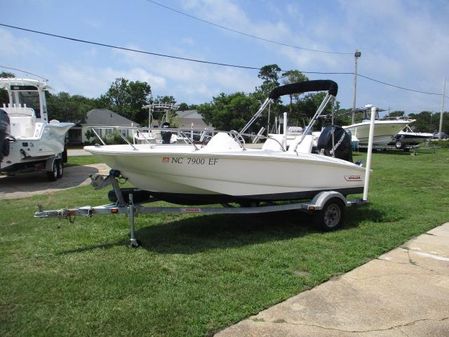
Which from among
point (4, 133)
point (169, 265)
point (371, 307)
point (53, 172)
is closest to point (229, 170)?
point (169, 265)

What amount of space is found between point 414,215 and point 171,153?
15.3 feet

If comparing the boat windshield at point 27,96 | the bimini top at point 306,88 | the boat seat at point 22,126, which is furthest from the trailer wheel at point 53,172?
the bimini top at point 306,88

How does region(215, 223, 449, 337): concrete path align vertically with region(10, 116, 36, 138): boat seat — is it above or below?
below

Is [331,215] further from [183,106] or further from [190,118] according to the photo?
[183,106]

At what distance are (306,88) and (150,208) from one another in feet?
11.7

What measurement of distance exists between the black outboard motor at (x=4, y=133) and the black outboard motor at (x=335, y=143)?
7.15 metres

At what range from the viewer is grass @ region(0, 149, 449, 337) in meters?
3.52

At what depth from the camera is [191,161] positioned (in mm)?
5352

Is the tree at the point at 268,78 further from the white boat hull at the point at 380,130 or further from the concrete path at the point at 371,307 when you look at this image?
the concrete path at the point at 371,307

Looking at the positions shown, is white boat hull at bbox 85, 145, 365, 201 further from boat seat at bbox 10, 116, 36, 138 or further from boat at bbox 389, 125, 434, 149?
boat at bbox 389, 125, 434, 149

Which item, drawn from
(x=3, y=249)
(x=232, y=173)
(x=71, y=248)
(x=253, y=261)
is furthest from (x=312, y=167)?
(x=3, y=249)

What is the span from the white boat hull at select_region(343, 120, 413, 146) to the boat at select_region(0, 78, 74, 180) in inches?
Answer: 719

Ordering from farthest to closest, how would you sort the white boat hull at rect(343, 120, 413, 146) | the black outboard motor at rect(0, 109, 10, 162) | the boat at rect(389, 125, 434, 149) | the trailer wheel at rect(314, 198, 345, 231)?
the boat at rect(389, 125, 434, 149) < the white boat hull at rect(343, 120, 413, 146) < the black outboard motor at rect(0, 109, 10, 162) < the trailer wheel at rect(314, 198, 345, 231)

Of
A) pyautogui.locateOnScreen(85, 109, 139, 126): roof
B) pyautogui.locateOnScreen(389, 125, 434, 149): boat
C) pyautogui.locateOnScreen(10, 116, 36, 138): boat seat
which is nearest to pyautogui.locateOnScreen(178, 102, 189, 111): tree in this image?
pyautogui.locateOnScreen(85, 109, 139, 126): roof
